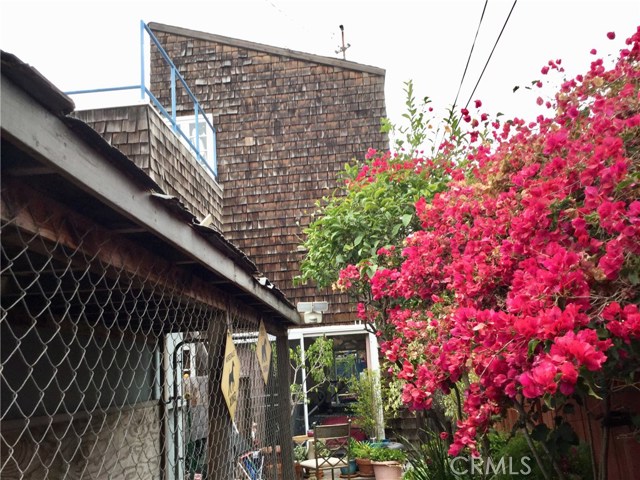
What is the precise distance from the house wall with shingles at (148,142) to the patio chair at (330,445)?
341 centimetres

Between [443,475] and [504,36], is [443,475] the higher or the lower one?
the lower one

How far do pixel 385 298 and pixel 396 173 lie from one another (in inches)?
45.8

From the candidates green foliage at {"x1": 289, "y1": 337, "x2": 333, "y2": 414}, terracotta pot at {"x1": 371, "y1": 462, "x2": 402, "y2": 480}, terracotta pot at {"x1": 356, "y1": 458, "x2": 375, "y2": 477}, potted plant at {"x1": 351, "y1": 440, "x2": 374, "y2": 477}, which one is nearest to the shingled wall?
green foliage at {"x1": 289, "y1": 337, "x2": 333, "y2": 414}

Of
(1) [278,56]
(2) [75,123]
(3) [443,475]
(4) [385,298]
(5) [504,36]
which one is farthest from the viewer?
(1) [278,56]

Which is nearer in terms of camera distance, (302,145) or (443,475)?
(443,475)

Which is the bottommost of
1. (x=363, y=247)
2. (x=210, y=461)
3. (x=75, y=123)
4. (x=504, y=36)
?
(x=210, y=461)

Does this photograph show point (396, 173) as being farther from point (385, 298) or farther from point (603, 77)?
point (603, 77)

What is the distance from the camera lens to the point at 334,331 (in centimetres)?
930

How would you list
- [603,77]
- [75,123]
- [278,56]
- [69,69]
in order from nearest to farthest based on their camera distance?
1. [75,123]
2. [603,77]
3. [69,69]
4. [278,56]

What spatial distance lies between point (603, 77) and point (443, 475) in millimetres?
2590

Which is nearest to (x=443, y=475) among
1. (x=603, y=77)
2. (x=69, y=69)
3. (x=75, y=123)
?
(x=603, y=77)

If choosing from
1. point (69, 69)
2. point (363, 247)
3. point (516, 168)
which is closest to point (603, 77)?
point (516, 168)

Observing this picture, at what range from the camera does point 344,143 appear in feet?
32.0

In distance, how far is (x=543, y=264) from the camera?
2.09 meters
